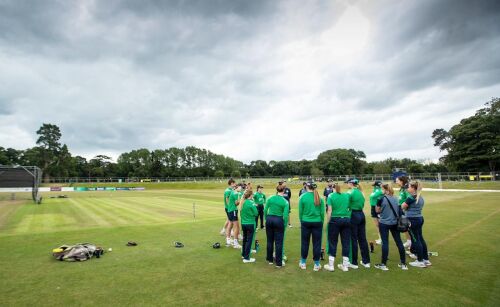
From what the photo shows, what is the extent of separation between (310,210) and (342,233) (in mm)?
1261

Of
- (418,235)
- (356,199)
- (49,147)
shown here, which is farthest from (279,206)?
(49,147)

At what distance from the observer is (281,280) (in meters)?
6.62

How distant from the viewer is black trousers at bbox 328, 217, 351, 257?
24.4 feet

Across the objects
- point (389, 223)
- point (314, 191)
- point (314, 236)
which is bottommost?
point (314, 236)

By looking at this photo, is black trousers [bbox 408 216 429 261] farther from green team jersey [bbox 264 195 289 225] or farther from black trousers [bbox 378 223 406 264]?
green team jersey [bbox 264 195 289 225]

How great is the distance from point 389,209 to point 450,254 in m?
3.34

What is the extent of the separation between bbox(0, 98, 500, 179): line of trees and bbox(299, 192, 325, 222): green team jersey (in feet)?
279

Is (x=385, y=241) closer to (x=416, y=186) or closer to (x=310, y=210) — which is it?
(x=416, y=186)

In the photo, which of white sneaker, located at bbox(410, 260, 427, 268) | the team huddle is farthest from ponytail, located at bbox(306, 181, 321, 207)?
white sneaker, located at bbox(410, 260, 427, 268)

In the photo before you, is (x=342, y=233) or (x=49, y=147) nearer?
(x=342, y=233)

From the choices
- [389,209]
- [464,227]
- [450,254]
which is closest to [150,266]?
[389,209]

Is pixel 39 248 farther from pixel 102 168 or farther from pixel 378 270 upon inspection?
pixel 102 168

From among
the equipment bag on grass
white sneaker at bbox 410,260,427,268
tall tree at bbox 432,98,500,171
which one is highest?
tall tree at bbox 432,98,500,171

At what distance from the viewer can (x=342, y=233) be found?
7.65m
